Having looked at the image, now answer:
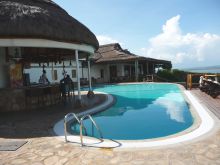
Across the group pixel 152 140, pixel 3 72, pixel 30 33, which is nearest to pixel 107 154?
pixel 152 140

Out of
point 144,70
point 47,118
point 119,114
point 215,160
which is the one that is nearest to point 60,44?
point 47,118

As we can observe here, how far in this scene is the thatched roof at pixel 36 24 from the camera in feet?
29.5

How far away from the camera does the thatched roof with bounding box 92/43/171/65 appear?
1061 inches

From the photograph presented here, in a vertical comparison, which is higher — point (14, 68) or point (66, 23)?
point (66, 23)

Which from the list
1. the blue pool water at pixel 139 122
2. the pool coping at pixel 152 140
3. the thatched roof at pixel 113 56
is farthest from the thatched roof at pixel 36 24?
the thatched roof at pixel 113 56

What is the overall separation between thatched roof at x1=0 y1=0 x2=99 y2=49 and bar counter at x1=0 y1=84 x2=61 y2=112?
9.70ft

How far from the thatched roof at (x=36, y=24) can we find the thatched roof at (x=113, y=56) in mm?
15629

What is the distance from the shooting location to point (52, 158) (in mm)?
4777

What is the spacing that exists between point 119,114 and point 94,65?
2100 centimetres

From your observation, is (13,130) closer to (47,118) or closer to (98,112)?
(47,118)

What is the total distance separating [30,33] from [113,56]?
21.3 meters

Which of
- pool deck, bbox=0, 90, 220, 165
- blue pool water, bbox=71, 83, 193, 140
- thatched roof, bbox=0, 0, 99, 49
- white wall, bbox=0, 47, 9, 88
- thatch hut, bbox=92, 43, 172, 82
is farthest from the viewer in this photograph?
thatch hut, bbox=92, 43, 172, 82

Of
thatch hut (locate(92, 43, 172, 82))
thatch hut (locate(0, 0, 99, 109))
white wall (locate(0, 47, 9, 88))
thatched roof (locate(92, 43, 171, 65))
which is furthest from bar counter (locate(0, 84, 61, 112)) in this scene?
thatch hut (locate(92, 43, 172, 82))

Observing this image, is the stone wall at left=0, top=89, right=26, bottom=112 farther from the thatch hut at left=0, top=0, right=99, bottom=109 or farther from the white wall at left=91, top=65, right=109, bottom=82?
the white wall at left=91, top=65, right=109, bottom=82
